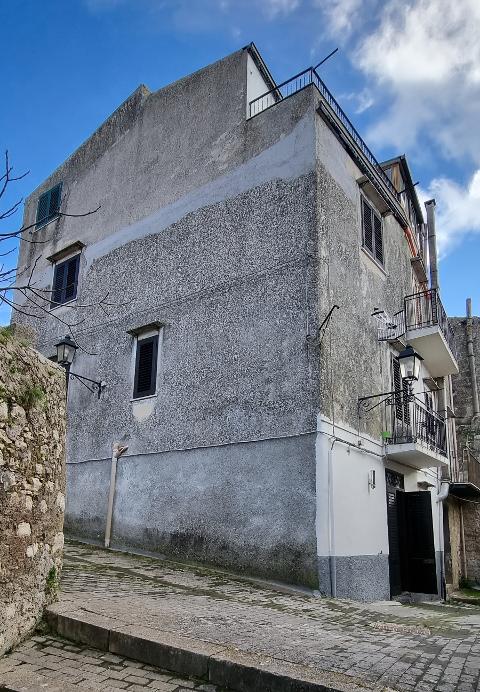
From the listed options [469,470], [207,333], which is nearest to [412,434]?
[207,333]

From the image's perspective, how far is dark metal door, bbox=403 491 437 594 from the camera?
12195mm

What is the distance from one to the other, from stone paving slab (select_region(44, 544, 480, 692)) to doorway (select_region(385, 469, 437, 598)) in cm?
228

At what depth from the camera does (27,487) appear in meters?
5.52

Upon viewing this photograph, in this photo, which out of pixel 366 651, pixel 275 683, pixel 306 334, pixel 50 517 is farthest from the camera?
pixel 306 334

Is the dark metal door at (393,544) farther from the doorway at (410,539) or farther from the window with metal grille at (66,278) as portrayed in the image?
the window with metal grille at (66,278)

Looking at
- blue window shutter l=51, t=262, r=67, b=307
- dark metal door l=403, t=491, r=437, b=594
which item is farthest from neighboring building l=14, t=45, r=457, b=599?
blue window shutter l=51, t=262, r=67, b=307

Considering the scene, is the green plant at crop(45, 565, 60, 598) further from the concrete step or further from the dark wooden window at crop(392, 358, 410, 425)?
the dark wooden window at crop(392, 358, 410, 425)

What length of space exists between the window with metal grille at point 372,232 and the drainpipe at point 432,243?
17.1ft

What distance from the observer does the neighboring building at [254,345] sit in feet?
33.2

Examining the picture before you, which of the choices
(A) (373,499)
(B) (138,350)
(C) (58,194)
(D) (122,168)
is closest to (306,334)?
(A) (373,499)

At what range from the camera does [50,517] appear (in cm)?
595

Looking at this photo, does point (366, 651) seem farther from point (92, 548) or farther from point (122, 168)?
point (122, 168)

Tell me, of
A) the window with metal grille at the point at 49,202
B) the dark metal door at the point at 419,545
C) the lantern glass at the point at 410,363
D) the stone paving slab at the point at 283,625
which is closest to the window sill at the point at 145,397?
the stone paving slab at the point at 283,625

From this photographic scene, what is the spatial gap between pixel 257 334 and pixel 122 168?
7364 mm
